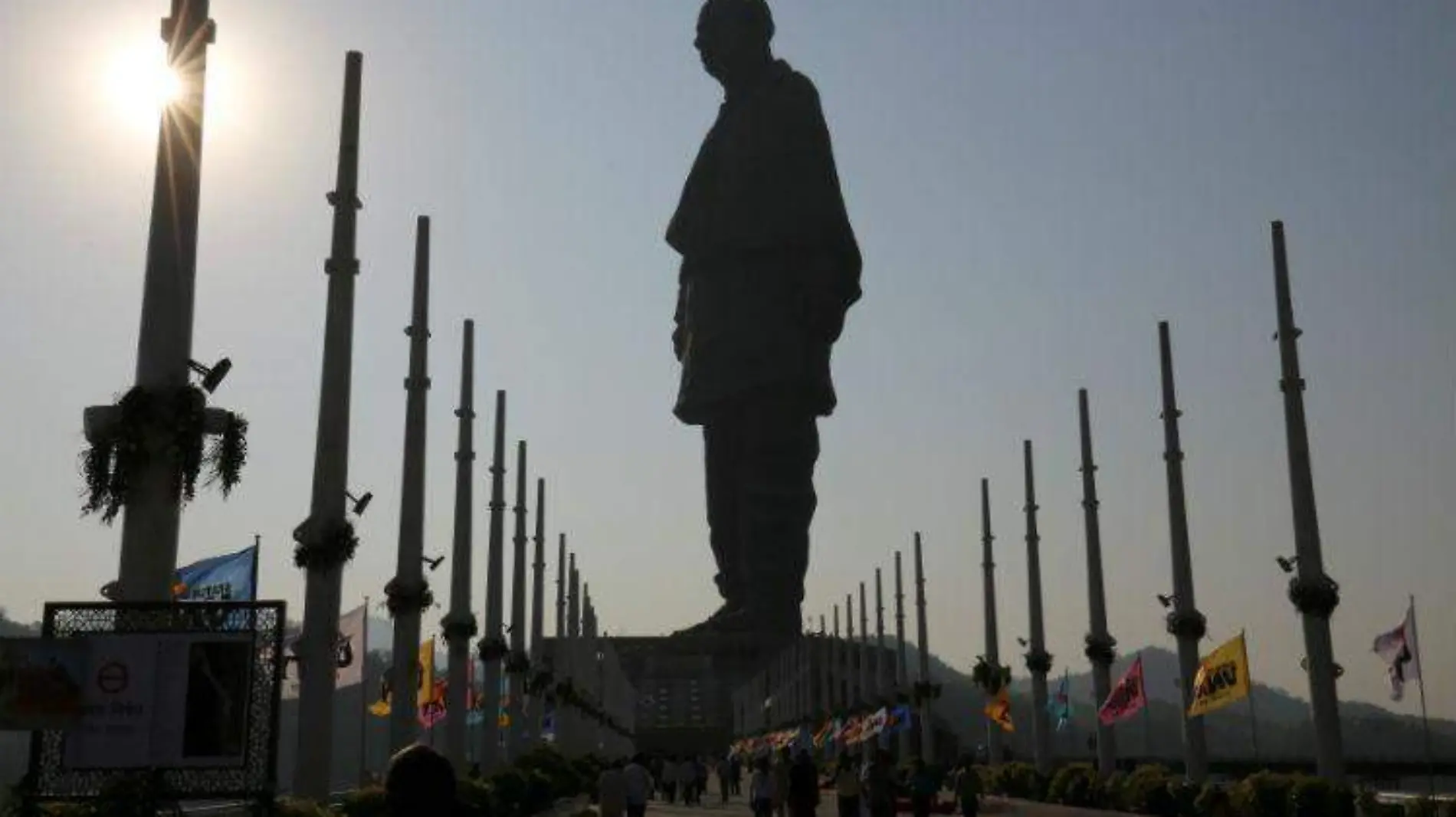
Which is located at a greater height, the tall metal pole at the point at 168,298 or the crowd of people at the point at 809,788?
the tall metal pole at the point at 168,298

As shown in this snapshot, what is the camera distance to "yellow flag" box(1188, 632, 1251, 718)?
119 ft

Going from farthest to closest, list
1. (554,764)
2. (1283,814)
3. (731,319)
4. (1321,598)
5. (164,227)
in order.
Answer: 1. (731,319)
2. (554,764)
3. (1321,598)
4. (1283,814)
5. (164,227)

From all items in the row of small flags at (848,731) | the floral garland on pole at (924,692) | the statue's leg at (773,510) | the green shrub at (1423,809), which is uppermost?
the statue's leg at (773,510)

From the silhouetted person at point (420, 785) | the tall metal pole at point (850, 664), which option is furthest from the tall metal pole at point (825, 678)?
the silhouetted person at point (420, 785)

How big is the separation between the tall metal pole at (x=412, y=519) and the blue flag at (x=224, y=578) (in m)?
3.31

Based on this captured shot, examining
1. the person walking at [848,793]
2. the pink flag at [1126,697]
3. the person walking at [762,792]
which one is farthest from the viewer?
the pink flag at [1126,697]

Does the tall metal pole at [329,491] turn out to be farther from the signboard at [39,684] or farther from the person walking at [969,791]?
the person walking at [969,791]

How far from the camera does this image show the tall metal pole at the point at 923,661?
6194 cm

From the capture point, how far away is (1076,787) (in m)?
45.7

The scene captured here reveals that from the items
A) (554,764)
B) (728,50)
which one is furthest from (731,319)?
(554,764)

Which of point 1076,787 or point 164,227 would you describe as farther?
point 1076,787

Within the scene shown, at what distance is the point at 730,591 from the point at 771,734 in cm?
4081

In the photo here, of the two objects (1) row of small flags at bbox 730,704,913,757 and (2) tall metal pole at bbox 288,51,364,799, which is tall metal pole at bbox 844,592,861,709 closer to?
(1) row of small flags at bbox 730,704,913,757

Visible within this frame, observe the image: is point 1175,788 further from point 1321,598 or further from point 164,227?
point 164,227
